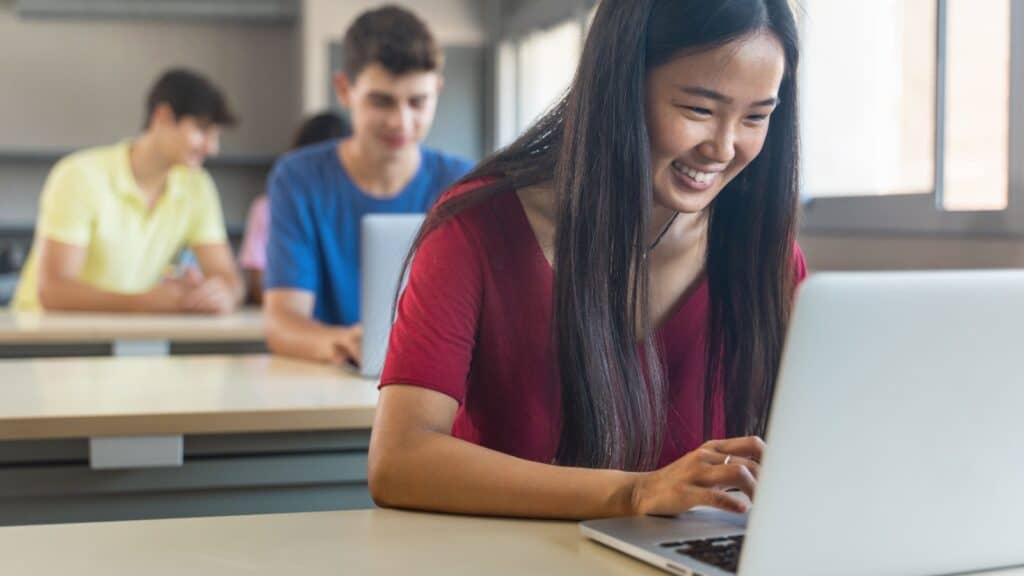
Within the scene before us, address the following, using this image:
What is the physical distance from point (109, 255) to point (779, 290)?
2754 mm

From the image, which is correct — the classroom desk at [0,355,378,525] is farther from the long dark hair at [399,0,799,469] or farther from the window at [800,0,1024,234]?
the window at [800,0,1024,234]

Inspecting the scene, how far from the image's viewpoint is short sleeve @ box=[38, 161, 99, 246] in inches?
141

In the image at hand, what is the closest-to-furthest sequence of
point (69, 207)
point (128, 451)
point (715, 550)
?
1. point (715, 550)
2. point (128, 451)
3. point (69, 207)

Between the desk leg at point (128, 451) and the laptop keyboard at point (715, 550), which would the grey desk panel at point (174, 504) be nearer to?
the desk leg at point (128, 451)

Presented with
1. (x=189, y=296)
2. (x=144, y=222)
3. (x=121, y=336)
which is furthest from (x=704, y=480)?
(x=144, y=222)

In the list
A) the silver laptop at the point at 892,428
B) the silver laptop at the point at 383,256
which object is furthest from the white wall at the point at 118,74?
the silver laptop at the point at 892,428

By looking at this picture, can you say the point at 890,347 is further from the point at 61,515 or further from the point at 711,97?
the point at 61,515

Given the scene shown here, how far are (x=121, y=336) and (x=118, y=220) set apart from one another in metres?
0.78

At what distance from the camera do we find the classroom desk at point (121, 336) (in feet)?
9.88

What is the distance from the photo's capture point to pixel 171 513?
80.8 inches

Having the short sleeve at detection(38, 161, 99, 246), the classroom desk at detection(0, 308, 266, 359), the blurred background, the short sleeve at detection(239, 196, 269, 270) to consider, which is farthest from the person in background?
the classroom desk at detection(0, 308, 266, 359)

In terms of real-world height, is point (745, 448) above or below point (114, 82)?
below

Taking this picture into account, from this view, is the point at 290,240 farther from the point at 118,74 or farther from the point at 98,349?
the point at 118,74

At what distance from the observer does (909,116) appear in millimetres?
2852
